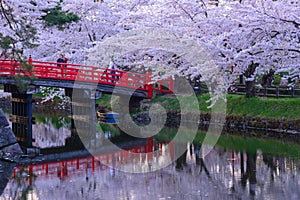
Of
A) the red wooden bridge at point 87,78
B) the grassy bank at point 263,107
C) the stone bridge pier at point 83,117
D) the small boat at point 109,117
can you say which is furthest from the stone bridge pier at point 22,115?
the grassy bank at point 263,107

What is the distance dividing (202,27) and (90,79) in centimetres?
680

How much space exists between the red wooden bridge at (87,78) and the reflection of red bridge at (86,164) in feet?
19.9

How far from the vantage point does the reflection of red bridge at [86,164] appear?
59.5 ft

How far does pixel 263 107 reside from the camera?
26.5 m

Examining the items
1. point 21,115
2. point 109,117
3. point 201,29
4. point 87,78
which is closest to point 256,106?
point 201,29

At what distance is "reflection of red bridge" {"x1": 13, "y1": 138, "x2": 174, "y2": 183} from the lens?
18.1m

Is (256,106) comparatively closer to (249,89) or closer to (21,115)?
(249,89)

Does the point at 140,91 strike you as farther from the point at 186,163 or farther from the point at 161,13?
the point at 186,163

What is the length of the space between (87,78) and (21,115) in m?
4.39

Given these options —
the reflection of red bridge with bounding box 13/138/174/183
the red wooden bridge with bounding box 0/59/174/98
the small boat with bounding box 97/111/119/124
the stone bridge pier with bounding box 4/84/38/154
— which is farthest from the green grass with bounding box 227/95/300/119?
the stone bridge pier with bounding box 4/84/38/154

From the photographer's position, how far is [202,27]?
80.3ft

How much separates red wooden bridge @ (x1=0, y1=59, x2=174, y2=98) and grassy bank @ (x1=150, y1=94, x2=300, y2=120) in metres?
3.13

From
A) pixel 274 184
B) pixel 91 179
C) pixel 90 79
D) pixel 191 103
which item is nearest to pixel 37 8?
pixel 90 79

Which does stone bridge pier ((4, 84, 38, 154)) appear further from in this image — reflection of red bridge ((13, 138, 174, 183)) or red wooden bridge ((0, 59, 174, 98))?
reflection of red bridge ((13, 138, 174, 183))
